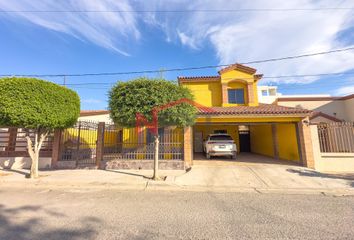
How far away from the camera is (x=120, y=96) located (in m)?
7.70

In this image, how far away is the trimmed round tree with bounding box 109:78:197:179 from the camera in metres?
7.40

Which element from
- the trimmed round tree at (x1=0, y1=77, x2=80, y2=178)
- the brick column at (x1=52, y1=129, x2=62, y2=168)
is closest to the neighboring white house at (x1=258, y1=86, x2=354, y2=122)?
the trimmed round tree at (x1=0, y1=77, x2=80, y2=178)

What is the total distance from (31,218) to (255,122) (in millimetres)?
10620

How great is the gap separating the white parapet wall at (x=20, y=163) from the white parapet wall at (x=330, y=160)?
551 inches

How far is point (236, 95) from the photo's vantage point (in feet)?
48.8

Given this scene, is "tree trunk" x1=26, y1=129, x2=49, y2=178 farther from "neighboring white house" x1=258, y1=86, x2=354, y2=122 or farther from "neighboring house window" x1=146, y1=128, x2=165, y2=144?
"neighboring white house" x1=258, y1=86, x2=354, y2=122

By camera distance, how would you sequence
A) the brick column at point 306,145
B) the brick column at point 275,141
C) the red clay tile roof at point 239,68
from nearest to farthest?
1. the brick column at point 306,145
2. the brick column at point 275,141
3. the red clay tile roof at point 239,68

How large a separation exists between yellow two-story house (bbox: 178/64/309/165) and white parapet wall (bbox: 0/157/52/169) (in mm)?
8488

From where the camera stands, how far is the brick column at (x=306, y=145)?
955 centimetres

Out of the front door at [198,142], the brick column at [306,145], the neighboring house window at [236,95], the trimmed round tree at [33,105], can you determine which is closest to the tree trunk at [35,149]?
the trimmed round tree at [33,105]

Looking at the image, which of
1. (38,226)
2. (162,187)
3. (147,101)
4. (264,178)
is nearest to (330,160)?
(264,178)

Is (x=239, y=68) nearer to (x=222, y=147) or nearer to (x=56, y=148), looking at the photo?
(x=222, y=147)

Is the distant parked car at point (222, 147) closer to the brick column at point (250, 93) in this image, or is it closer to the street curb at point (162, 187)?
the brick column at point (250, 93)

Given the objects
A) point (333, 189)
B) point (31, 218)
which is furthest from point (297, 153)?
point (31, 218)
